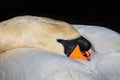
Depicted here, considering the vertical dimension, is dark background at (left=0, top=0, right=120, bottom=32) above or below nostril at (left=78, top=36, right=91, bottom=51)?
below

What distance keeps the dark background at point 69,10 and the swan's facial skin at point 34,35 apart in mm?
2272

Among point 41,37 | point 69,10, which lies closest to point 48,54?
point 41,37

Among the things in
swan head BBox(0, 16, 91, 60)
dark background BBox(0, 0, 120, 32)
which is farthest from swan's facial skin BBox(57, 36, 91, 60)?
dark background BBox(0, 0, 120, 32)

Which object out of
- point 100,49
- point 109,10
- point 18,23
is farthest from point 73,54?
point 109,10

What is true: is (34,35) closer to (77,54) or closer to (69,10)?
(77,54)

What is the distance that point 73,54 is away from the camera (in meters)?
1.82

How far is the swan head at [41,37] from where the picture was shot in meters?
1.79

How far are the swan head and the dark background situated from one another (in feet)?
7.42

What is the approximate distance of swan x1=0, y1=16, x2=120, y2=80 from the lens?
1687 mm

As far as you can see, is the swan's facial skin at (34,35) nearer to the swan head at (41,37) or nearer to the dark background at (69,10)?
the swan head at (41,37)

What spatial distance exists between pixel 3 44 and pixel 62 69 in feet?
0.94

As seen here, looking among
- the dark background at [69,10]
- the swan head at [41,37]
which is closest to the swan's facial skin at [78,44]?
the swan head at [41,37]

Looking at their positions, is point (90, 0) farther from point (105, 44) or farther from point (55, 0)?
point (105, 44)

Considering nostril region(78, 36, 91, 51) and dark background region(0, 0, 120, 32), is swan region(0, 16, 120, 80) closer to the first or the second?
nostril region(78, 36, 91, 51)
